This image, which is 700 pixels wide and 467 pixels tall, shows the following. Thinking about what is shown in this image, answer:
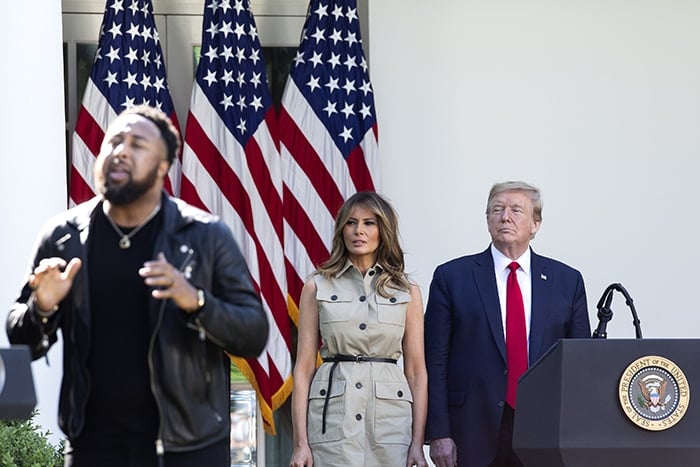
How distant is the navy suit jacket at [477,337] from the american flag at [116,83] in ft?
8.65

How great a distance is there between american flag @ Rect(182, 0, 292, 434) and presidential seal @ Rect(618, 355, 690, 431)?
3.75m

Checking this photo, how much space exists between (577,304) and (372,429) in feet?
3.59

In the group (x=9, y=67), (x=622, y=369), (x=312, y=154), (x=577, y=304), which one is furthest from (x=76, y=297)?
(x=312, y=154)

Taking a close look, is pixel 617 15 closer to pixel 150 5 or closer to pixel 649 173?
pixel 649 173

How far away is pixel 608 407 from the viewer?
4.65 m

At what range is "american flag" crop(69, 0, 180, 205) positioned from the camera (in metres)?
8.20

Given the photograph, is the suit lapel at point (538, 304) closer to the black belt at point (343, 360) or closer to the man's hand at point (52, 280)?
the black belt at point (343, 360)

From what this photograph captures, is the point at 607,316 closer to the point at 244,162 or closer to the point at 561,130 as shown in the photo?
the point at 244,162

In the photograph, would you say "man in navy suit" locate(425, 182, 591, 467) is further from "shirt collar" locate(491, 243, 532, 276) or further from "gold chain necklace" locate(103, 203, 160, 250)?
"gold chain necklace" locate(103, 203, 160, 250)

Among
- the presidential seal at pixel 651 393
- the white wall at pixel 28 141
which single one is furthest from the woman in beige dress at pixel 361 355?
the white wall at pixel 28 141

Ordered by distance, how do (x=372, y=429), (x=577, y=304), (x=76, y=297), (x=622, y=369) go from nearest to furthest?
1. (x=76, y=297)
2. (x=622, y=369)
3. (x=372, y=429)
4. (x=577, y=304)

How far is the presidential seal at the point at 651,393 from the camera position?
4656 millimetres

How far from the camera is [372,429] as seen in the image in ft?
18.9

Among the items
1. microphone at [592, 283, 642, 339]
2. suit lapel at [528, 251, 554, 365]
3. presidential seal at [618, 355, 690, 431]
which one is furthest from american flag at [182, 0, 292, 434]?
presidential seal at [618, 355, 690, 431]
